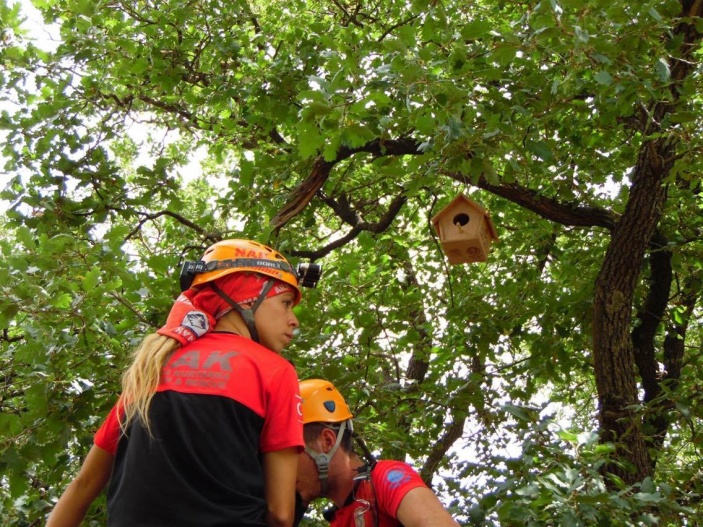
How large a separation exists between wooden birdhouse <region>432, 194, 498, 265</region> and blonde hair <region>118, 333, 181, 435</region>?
2658 millimetres

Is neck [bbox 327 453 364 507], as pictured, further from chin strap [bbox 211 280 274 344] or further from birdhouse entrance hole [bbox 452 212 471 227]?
birdhouse entrance hole [bbox 452 212 471 227]

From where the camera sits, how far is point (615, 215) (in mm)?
6168

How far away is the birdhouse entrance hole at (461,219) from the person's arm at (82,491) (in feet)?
9.30

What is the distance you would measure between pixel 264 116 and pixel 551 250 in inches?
117

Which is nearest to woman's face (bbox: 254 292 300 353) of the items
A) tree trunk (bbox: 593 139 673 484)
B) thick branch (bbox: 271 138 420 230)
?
thick branch (bbox: 271 138 420 230)

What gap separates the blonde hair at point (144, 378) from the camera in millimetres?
2393

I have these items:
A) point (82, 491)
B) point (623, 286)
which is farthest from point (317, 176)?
point (82, 491)

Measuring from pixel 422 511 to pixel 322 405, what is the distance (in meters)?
0.73

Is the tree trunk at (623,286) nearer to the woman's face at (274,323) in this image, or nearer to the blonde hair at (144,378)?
the woman's face at (274,323)

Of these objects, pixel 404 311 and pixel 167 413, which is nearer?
pixel 167 413

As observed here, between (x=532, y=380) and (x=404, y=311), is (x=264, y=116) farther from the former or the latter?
(x=532, y=380)

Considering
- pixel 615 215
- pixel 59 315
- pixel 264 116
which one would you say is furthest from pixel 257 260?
pixel 615 215

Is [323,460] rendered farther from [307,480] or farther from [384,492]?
[384,492]

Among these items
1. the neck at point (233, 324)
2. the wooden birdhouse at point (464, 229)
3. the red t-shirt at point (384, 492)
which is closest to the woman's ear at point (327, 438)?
the red t-shirt at point (384, 492)
